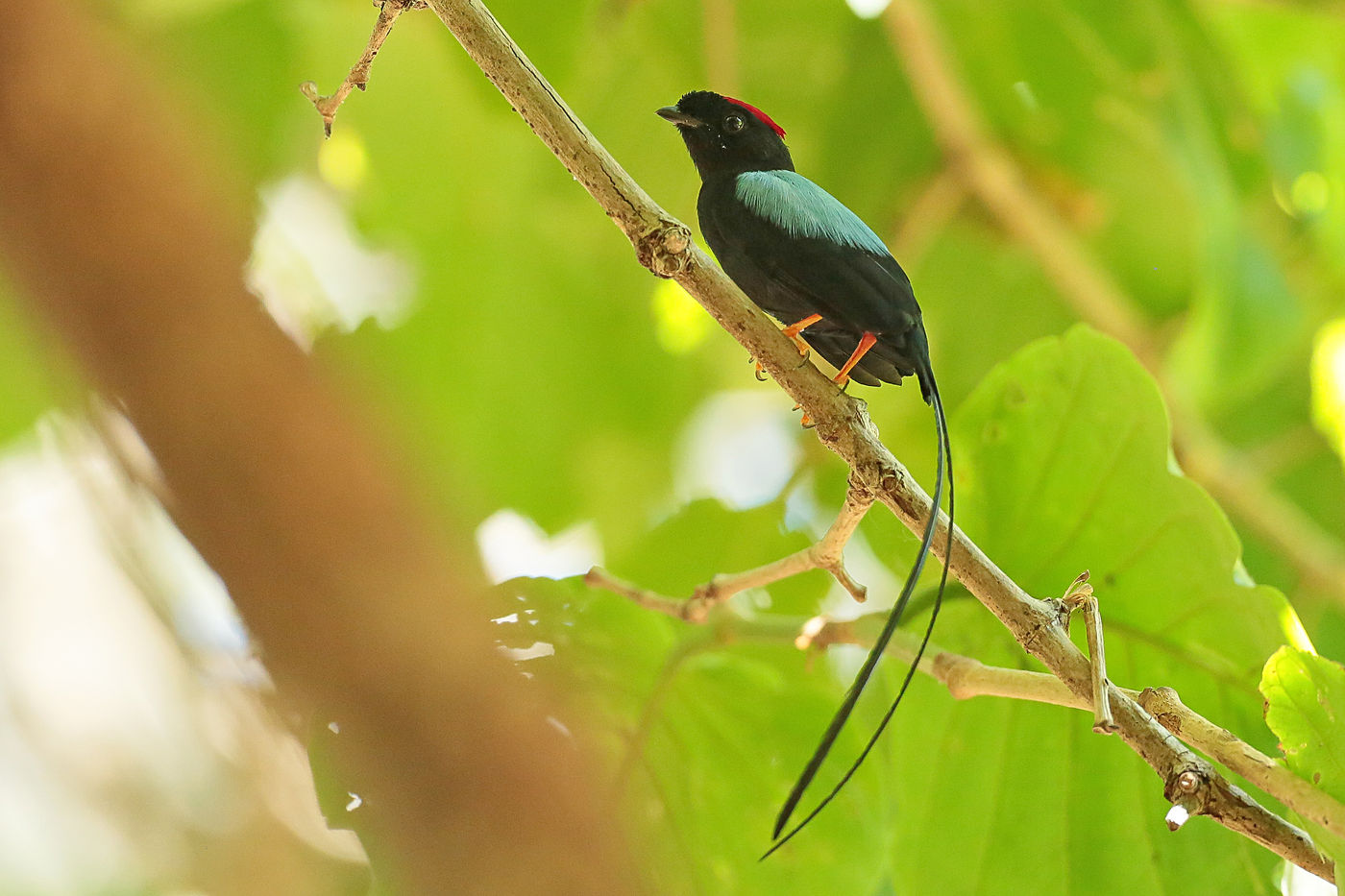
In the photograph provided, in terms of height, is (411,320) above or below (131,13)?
below

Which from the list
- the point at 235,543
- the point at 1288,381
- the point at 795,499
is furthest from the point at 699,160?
the point at 1288,381

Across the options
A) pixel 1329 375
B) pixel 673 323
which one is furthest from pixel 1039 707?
pixel 1329 375

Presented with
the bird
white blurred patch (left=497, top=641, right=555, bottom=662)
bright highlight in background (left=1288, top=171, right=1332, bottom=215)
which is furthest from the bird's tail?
bright highlight in background (left=1288, top=171, right=1332, bottom=215)

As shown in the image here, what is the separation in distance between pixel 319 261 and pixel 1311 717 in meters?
1.93

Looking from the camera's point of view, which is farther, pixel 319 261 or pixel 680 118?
pixel 319 261

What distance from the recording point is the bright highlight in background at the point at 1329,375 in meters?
2.32

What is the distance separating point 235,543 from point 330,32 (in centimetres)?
180

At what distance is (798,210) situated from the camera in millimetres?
780

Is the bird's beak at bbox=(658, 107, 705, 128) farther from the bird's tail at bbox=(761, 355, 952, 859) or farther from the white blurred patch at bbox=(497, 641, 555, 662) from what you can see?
the white blurred patch at bbox=(497, 641, 555, 662)

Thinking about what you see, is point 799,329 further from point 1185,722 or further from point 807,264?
point 1185,722

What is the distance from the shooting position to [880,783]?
1367 millimetres

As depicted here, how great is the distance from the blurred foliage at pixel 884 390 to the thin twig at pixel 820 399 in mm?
108

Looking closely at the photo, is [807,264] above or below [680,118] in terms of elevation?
below

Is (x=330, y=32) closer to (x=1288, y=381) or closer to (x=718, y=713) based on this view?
(x=718, y=713)
